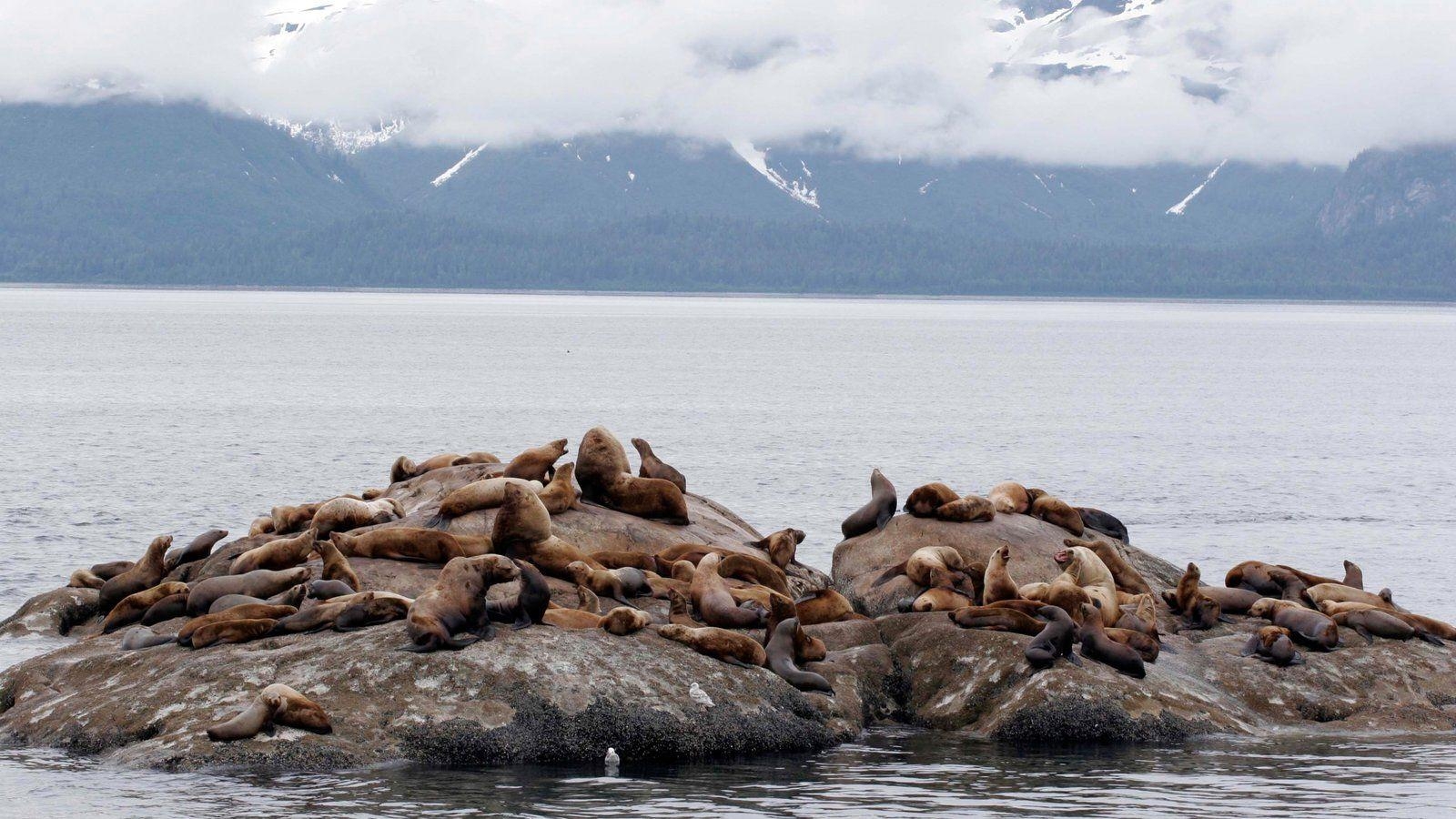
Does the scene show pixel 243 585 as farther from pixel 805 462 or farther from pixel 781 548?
pixel 805 462

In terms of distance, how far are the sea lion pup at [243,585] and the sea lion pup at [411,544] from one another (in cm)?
63

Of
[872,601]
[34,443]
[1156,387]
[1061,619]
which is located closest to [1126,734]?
[1061,619]

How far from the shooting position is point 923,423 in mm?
73125

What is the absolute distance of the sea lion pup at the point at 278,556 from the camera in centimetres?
2059

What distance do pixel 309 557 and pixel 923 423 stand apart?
5421cm

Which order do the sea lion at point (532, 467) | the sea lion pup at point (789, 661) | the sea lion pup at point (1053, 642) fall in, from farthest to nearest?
the sea lion at point (532, 467), the sea lion pup at point (1053, 642), the sea lion pup at point (789, 661)

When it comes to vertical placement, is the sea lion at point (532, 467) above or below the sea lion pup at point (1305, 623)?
above

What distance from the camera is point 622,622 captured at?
1692 centimetres

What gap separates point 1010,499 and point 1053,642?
682cm

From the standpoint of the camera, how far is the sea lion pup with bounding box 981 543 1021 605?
770 inches

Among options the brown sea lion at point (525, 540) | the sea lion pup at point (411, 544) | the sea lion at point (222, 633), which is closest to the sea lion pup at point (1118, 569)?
the brown sea lion at point (525, 540)

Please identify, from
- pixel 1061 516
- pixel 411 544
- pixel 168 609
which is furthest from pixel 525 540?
pixel 1061 516

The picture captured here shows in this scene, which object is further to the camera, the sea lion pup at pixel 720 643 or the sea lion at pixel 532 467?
the sea lion at pixel 532 467

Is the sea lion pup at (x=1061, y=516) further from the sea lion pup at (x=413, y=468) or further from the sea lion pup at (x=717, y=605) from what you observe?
the sea lion pup at (x=413, y=468)
